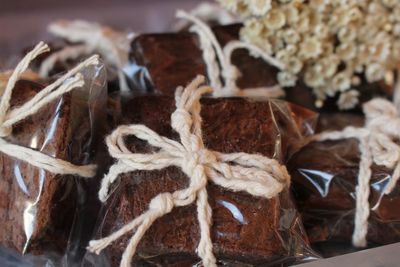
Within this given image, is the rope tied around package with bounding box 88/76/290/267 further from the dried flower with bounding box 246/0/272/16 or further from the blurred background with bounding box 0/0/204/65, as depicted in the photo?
the blurred background with bounding box 0/0/204/65

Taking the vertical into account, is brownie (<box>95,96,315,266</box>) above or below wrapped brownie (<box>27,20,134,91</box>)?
below

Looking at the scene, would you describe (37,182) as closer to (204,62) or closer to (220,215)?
(220,215)

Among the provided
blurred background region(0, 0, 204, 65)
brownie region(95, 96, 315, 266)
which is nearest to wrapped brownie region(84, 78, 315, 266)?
brownie region(95, 96, 315, 266)

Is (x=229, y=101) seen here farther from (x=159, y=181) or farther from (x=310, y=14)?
(x=310, y=14)

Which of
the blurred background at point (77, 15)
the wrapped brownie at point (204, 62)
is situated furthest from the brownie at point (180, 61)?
the blurred background at point (77, 15)

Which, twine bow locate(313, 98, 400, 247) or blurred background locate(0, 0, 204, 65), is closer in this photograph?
twine bow locate(313, 98, 400, 247)

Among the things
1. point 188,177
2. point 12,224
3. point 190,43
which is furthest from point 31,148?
point 190,43

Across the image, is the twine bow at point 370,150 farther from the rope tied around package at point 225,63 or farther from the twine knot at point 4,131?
the twine knot at point 4,131

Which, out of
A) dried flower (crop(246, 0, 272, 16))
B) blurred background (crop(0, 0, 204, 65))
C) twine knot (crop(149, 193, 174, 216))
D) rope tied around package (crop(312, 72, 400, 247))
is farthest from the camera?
blurred background (crop(0, 0, 204, 65))
